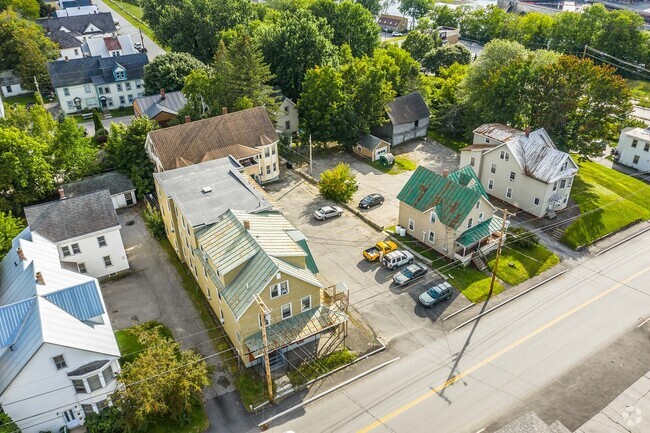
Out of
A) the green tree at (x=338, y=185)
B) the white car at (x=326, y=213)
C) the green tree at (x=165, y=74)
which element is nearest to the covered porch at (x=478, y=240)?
the white car at (x=326, y=213)

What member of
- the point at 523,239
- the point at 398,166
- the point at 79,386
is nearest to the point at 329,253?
the point at 523,239

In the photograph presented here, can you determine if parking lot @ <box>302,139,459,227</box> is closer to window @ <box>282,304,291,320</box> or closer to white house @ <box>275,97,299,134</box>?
white house @ <box>275,97,299,134</box>

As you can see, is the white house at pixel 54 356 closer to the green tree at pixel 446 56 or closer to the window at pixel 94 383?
the window at pixel 94 383

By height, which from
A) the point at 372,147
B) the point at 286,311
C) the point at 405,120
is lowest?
the point at 372,147

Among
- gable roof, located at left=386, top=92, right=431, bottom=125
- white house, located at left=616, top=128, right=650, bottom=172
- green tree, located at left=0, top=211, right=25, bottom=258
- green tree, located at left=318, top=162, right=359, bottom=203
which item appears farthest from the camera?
gable roof, located at left=386, top=92, right=431, bottom=125

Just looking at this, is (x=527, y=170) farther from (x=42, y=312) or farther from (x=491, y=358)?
(x=42, y=312)

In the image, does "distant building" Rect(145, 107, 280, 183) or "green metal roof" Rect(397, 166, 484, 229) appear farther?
"distant building" Rect(145, 107, 280, 183)

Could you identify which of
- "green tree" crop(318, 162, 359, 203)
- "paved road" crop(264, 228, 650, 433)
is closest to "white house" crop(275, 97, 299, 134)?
"green tree" crop(318, 162, 359, 203)

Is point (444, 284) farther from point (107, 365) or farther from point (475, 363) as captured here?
point (107, 365)
